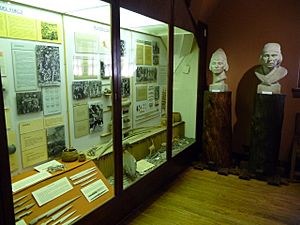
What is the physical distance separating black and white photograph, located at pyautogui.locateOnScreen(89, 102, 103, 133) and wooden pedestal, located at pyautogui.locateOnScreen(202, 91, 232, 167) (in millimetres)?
1454

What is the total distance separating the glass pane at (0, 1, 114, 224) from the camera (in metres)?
1.80

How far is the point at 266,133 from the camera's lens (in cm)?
295

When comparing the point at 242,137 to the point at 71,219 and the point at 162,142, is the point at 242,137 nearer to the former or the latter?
the point at 162,142

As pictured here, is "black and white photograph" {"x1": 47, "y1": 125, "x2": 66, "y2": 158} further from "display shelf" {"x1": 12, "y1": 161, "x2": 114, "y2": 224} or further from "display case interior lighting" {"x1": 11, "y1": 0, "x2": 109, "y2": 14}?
"display case interior lighting" {"x1": 11, "y1": 0, "x2": 109, "y2": 14}

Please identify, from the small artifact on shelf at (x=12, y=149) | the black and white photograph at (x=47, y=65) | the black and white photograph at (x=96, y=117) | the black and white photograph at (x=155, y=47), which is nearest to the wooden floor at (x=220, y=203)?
the black and white photograph at (x=96, y=117)

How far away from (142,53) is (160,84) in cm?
44

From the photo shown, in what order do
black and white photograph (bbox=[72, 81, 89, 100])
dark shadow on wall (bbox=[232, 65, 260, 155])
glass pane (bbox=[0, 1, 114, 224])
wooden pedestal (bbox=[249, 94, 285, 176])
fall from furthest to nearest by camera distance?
dark shadow on wall (bbox=[232, 65, 260, 155]) → wooden pedestal (bbox=[249, 94, 285, 176]) → black and white photograph (bbox=[72, 81, 89, 100]) → glass pane (bbox=[0, 1, 114, 224])

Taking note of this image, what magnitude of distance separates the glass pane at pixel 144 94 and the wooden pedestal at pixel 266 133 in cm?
113

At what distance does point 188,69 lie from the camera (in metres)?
3.48

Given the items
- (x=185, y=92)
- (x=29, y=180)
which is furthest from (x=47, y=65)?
(x=185, y=92)

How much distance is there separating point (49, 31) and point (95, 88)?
70 centimetres

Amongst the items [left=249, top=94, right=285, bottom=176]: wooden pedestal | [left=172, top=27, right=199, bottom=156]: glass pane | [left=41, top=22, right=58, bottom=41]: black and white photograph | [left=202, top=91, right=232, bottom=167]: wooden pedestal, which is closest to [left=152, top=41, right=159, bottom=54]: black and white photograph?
[left=172, top=27, right=199, bottom=156]: glass pane

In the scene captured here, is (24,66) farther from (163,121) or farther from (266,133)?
(266,133)

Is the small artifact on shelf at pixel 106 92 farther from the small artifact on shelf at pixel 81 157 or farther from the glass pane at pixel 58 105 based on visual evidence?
the small artifact on shelf at pixel 81 157
